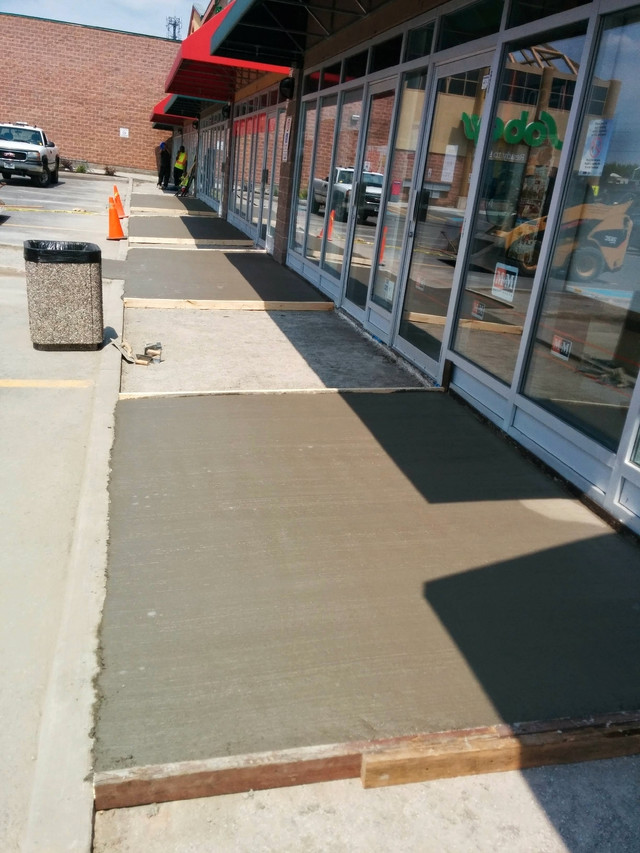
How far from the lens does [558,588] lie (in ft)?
11.3

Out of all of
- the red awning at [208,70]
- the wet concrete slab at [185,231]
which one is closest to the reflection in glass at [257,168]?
the wet concrete slab at [185,231]

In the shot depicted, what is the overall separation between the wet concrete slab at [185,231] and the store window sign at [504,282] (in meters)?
10.1

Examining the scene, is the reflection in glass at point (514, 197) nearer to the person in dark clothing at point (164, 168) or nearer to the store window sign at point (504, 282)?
the store window sign at point (504, 282)

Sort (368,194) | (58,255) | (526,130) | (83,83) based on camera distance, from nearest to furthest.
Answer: (526,130) < (58,255) < (368,194) < (83,83)

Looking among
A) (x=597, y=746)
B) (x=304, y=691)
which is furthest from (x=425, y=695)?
(x=597, y=746)

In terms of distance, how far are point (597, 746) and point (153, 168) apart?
1752 inches

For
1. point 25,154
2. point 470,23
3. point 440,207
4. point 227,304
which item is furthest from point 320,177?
point 25,154

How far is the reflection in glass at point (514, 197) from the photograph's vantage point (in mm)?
4816

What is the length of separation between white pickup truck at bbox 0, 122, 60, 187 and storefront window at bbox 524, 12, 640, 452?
2505cm

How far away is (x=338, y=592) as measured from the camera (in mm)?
3307

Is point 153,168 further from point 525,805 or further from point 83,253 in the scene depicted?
point 525,805

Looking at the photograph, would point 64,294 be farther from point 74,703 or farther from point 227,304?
point 74,703

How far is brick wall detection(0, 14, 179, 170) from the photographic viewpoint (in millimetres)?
38938

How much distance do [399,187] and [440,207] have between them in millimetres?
1090
